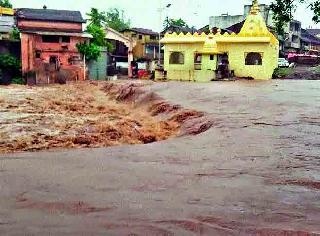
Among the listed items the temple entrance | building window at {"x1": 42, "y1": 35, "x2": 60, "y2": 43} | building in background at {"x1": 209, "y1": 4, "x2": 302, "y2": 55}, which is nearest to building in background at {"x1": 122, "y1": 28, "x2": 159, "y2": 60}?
building in background at {"x1": 209, "y1": 4, "x2": 302, "y2": 55}

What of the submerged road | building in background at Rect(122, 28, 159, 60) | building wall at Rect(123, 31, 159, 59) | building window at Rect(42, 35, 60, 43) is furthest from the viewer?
building wall at Rect(123, 31, 159, 59)

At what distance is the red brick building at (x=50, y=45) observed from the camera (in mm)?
33250

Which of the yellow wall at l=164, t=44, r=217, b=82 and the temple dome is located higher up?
the temple dome

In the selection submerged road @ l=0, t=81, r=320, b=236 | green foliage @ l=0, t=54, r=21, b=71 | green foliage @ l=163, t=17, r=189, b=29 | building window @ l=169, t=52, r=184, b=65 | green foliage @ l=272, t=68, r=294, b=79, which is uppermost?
green foliage @ l=163, t=17, r=189, b=29

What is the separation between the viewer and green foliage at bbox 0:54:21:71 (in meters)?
31.7

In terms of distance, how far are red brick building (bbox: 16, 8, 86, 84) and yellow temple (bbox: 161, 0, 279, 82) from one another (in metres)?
7.84

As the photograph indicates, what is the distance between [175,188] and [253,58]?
2857cm

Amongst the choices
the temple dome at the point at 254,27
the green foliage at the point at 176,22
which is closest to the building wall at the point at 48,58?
the temple dome at the point at 254,27

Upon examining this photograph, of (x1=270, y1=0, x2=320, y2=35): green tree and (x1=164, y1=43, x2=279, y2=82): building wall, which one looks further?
(x1=164, y1=43, x2=279, y2=82): building wall

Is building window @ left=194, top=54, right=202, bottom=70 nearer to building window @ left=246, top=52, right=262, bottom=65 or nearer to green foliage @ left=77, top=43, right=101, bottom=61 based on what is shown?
building window @ left=246, top=52, right=262, bottom=65

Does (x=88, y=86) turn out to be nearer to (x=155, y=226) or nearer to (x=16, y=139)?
(x=16, y=139)

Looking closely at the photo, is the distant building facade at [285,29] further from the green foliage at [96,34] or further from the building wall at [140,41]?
the green foliage at [96,34]

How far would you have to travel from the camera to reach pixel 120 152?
26.8 feet

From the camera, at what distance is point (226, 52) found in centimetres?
3262
